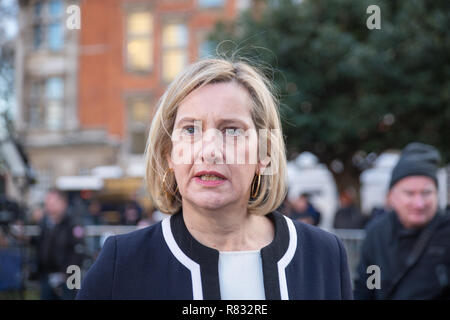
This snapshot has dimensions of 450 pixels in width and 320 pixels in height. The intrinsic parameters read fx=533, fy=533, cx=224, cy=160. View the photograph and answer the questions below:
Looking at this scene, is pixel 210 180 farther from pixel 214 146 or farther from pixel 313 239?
pixel 313 239

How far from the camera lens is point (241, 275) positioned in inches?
61.4

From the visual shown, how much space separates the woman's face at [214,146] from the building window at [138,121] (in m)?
22.4

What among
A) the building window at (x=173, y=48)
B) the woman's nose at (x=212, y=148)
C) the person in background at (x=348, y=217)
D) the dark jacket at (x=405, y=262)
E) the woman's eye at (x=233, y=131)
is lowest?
the person in background at (x=348, y=217)

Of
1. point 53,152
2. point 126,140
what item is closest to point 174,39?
point 126,140

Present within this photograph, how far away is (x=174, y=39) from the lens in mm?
23609

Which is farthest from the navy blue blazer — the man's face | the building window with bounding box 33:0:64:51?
the building window with bounding box 33:0:64:51

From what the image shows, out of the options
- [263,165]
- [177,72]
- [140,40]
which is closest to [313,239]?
[263,165]

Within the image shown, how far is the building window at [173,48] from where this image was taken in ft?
76.8

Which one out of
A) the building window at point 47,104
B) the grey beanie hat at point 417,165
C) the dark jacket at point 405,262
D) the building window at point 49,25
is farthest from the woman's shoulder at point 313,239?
the building window at point 49,25

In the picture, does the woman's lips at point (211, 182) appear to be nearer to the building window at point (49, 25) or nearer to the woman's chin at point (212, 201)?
the woman's chin at point (212, 201)

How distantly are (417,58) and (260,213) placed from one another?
1111cm

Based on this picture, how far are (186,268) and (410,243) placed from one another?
203 centimetres
